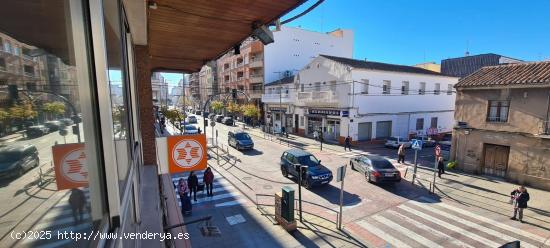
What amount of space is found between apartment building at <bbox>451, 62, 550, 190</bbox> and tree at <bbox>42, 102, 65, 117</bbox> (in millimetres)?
18145

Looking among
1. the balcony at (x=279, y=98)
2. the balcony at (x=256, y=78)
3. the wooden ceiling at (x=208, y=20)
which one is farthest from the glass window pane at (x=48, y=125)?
the balcony at (x=256, y=78)

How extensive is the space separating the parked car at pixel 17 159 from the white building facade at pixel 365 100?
24.1 metres

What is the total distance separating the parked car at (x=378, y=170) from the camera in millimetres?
13320

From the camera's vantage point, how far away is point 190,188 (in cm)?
1180

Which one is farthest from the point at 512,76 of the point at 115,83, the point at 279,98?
the point at 279,98

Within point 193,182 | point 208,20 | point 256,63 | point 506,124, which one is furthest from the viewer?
point 256,63

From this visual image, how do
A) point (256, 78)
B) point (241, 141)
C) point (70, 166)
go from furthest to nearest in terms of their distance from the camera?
point (256, 78)
point (241, 141)
point (70, 166)

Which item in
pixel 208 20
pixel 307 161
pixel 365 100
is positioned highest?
pixel 208 20

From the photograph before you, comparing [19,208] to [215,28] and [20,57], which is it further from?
[215,28]

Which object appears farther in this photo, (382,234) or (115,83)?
(382,234)

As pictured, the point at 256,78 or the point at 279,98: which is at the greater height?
the point at 256,78

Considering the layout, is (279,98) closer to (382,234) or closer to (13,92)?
(382,234)

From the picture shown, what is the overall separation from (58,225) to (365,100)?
25388mm

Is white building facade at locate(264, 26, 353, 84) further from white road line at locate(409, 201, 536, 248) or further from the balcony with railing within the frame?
white road line at locate(409, 201, 536, 248)
